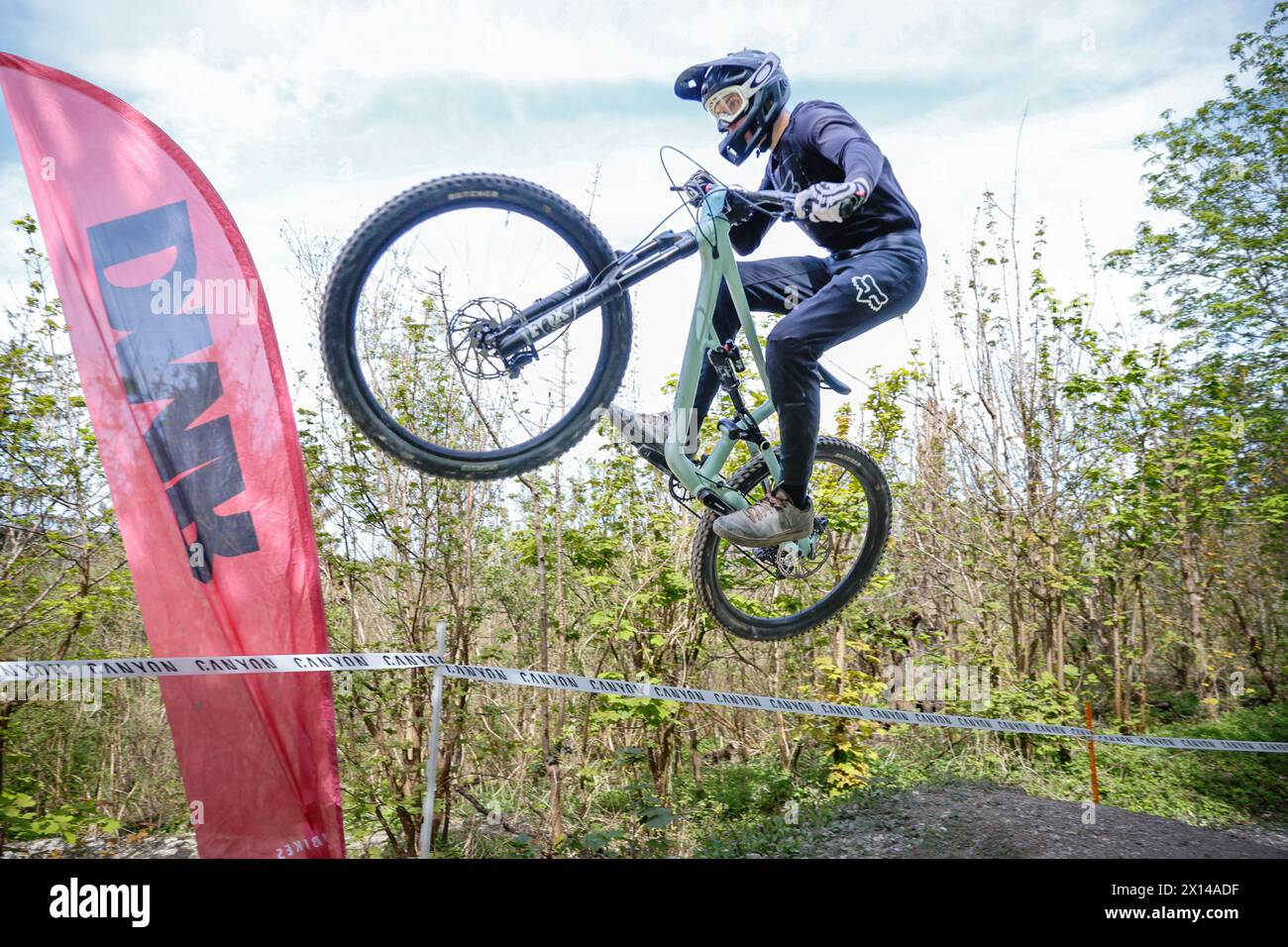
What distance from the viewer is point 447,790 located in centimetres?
453

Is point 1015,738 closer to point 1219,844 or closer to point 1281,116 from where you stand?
point 1219,844

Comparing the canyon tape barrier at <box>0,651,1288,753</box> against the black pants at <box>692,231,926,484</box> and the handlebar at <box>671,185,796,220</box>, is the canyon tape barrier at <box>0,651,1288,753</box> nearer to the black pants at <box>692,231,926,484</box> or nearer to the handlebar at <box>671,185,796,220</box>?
the black pants at <box>692,231,926,484</box>

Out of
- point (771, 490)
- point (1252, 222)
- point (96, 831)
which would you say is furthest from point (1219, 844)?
point (96, 831)

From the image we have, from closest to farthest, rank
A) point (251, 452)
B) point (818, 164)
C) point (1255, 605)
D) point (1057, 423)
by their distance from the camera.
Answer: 1. point (818, 164)
2. point (251, 452)
3. point (1057, 423)
4. point (1255, 605)

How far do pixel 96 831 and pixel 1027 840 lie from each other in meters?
5.81

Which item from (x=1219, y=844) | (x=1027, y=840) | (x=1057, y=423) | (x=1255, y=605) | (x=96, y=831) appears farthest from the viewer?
(x=1255, y=605)

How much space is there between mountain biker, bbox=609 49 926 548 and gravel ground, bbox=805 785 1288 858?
2.57m

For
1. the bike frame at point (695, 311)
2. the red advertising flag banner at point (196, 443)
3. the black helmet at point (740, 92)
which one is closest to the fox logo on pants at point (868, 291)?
the bike frame at point (695, 311)

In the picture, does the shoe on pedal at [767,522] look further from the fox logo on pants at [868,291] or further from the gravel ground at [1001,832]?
the gravel ground at [1001,832]

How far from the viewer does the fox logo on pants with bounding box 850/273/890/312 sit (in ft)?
8.89

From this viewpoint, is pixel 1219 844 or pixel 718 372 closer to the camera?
pixel 718 372

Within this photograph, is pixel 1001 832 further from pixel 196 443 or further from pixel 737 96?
pixel 196 443

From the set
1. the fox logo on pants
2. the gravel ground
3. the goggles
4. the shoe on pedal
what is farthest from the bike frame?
the gravel ground

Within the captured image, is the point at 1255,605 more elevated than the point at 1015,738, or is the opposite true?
the point at 1255,605
